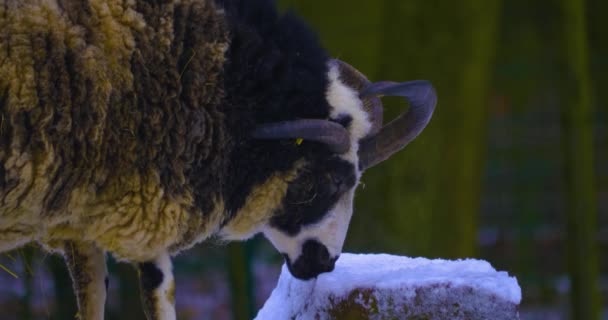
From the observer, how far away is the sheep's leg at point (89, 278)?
5.30m

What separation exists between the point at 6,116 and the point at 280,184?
1.51m

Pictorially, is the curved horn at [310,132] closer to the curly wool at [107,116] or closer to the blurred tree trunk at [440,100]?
the curly wool at [107,116]

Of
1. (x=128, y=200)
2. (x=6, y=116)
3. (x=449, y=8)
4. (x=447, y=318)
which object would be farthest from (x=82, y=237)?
(x=449, y=8)

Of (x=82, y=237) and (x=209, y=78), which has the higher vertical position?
(x=209, y=78)

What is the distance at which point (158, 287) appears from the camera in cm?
514

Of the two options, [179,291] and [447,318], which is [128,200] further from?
[179,291]

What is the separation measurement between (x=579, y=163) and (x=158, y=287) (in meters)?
6.03

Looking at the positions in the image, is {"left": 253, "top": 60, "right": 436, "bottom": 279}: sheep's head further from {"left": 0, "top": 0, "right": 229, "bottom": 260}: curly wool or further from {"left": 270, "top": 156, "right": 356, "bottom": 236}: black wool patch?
{"left": 0, "top": 0, "right": 229, "bottom": 260}: curly wool

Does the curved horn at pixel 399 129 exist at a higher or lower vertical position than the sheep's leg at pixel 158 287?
higher

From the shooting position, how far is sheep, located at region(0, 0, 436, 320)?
4.41m

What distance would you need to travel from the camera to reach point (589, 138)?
10016 millimetres

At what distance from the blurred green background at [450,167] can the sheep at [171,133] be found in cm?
166

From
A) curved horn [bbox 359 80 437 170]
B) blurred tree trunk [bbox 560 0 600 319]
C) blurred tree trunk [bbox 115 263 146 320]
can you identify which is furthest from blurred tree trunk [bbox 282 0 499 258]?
curved horn [bbox 359 80 437 170]

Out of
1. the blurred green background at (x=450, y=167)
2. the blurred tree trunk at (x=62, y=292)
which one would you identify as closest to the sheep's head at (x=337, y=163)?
the blurred green background at (x=450, y=167)
